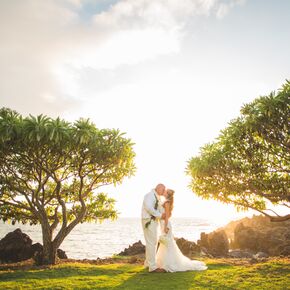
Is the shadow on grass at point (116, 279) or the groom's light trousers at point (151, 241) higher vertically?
the groom's light trousers at point (151, 241)

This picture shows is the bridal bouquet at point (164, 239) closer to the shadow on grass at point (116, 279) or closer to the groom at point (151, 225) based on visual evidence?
the groom at point (151, 225)

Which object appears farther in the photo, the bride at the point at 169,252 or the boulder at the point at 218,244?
the boulder at the point at 218,244

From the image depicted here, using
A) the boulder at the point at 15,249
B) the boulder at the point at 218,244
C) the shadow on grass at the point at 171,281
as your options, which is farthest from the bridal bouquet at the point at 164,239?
the boulder at the point at 218,244

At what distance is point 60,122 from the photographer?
15.0 metres

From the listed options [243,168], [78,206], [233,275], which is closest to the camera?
[233,275]

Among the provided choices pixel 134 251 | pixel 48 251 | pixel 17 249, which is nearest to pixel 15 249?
pixel 17 249

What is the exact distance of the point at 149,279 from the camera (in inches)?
404

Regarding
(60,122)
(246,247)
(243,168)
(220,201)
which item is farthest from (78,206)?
(246,247)

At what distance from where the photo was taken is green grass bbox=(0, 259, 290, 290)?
9.34m

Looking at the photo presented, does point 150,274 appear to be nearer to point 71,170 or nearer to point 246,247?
point 71,170

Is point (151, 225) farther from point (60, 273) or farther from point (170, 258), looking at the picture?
point (60, 273)

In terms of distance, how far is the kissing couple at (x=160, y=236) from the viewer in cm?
1157

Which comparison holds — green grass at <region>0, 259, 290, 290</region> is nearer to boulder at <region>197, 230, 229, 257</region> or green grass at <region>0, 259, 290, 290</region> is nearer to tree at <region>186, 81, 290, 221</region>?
tree at <region>186, 81, 290, 221</region>

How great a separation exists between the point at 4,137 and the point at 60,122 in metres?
2.66
